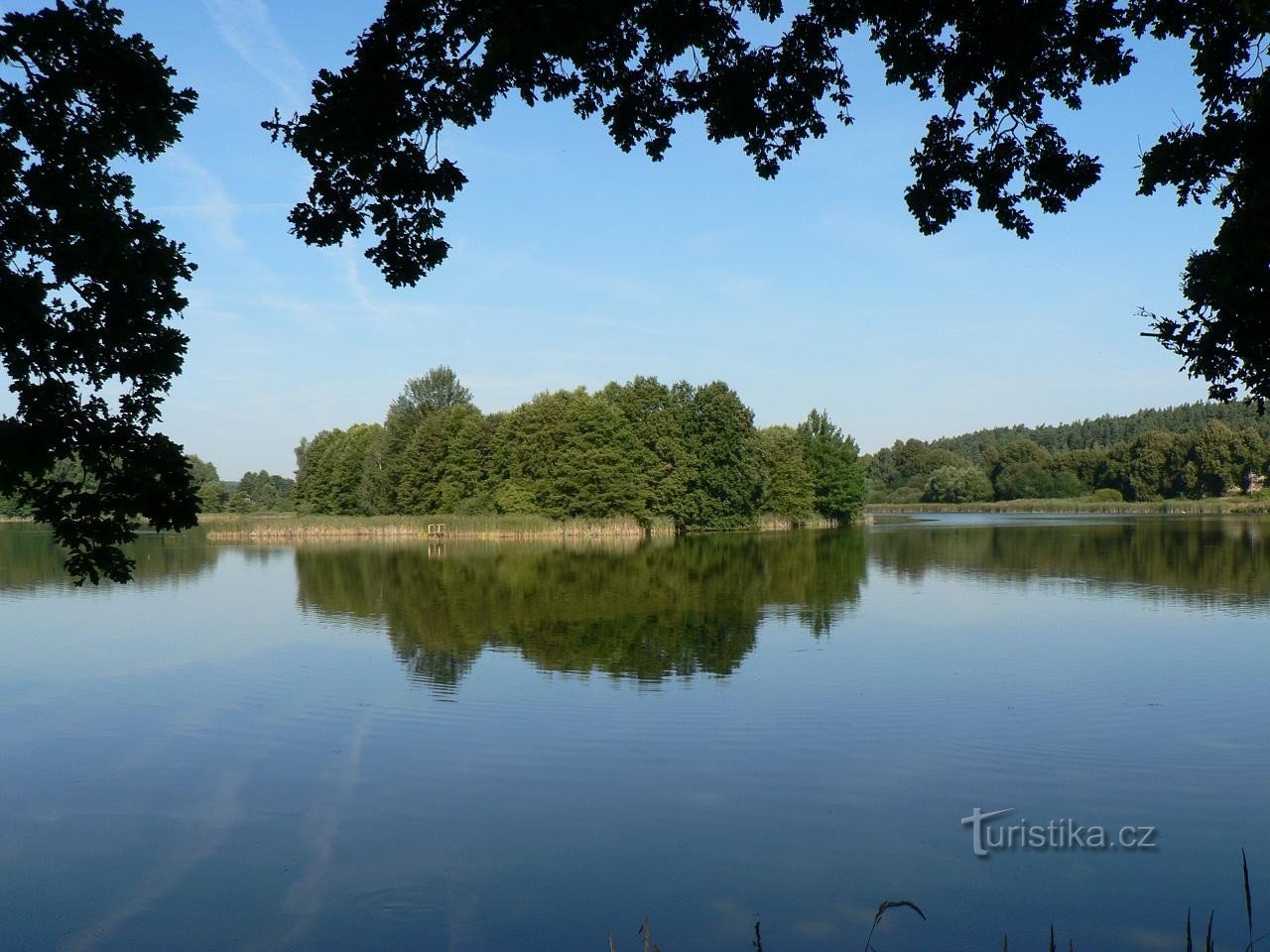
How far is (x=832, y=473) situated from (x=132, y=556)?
162 ft

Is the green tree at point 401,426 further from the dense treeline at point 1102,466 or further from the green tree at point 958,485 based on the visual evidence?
the green tree at point 958,485

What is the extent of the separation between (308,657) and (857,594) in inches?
522

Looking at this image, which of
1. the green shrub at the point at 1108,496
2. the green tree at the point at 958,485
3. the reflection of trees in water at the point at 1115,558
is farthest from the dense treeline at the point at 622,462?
the green tree at the point at 958,485

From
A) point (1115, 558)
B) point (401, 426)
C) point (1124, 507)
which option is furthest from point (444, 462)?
point (1124, 507)

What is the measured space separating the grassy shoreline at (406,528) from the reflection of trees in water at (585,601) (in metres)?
13.7

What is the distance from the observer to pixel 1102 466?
12088cm

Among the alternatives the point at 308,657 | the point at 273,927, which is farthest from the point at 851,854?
the point at 308,657

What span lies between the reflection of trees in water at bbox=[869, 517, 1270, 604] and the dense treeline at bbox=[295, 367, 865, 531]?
14.5 m

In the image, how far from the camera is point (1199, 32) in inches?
283

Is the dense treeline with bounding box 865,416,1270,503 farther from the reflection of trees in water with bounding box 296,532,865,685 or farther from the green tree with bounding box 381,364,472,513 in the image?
the reflection of trees in water with bounding box 296,532,865,685

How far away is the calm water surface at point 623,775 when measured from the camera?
6.40 metres

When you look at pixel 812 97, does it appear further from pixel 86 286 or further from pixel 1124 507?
pixel 1124 507

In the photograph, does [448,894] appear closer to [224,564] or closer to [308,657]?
[308,657]

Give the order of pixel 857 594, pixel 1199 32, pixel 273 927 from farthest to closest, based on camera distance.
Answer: pixel 857 594 → pixel 1199 32 → pixel 273 927
